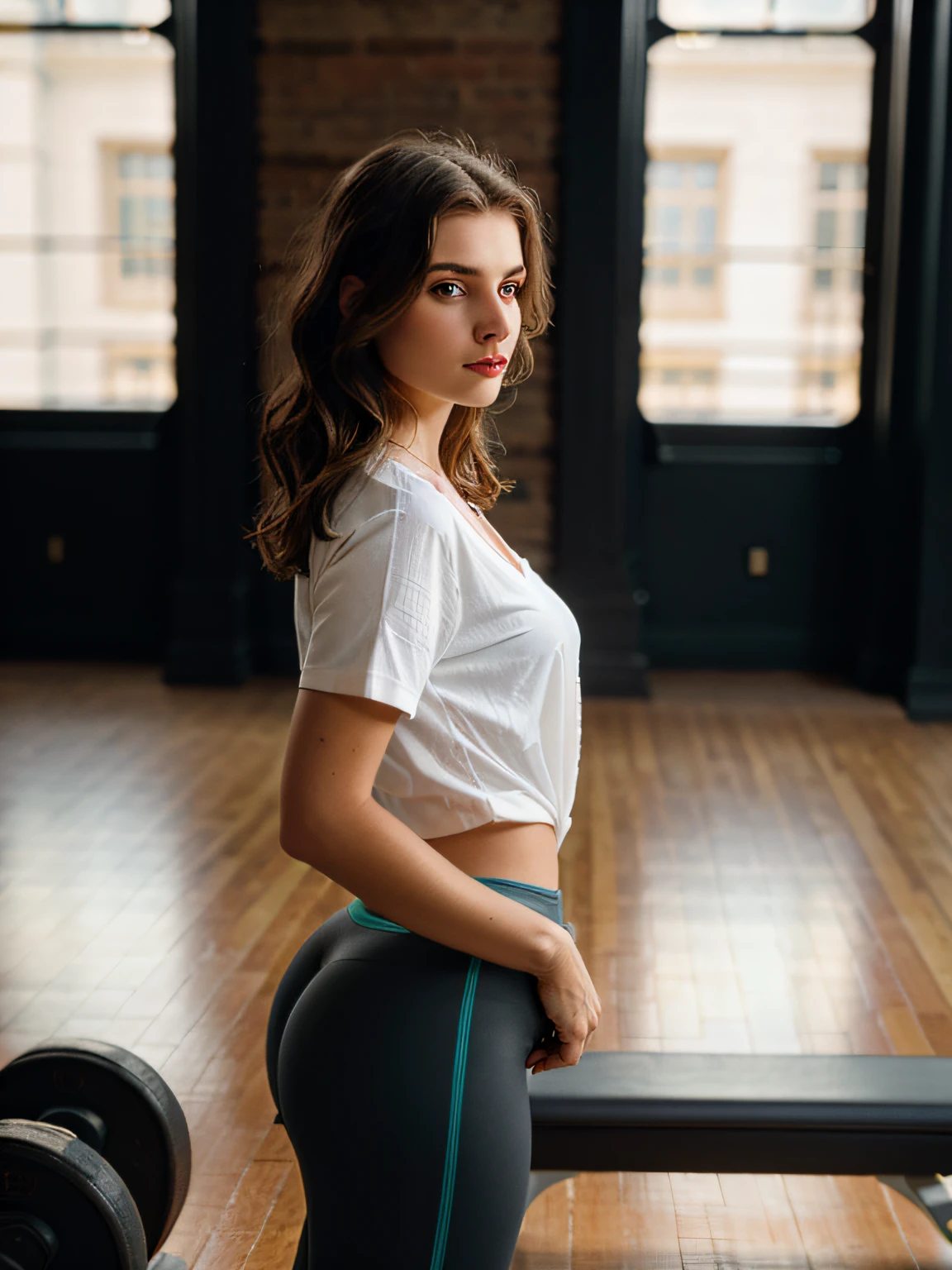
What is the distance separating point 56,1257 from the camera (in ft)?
4.99

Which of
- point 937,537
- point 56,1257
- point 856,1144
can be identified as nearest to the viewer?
point 56,1257

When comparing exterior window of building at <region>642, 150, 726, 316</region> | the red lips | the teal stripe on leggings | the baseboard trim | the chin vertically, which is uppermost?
exterior window of building at <region>642, 150, 726, 316</region>

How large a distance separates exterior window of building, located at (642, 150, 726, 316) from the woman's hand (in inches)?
205

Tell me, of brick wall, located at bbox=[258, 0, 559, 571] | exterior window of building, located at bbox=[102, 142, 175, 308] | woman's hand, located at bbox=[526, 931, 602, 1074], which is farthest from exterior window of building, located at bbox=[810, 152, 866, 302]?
woman's hand, located at bbox=[526, 931, 602, 1074]

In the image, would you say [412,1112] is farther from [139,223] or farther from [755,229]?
[139,223]

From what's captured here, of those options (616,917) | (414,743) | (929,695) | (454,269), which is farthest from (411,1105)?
(929,695)

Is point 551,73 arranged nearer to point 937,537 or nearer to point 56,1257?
point 937,537

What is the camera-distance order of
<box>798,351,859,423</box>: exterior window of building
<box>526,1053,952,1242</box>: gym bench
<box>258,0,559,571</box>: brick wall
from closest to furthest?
<box>526,1053,952,1242</box>: gym bench, <box>258,0,559,571</box>: brick wall, <box>798,351,859,423</box>: exterior window of building

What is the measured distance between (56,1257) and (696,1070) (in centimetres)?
90

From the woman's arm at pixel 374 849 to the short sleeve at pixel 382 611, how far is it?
20 mm

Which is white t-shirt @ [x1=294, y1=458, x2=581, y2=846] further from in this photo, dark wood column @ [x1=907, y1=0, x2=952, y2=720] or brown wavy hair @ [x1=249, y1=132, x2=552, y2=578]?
dark wood column @ [x1=907, y1=0, x2=952, y2=720]

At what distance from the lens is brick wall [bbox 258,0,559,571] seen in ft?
18.1

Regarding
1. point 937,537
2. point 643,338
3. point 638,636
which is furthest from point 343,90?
point 937,537

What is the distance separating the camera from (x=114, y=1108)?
173 centimetres
